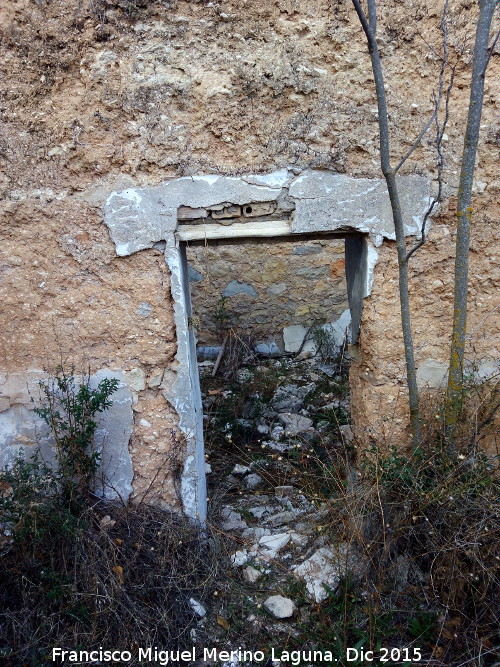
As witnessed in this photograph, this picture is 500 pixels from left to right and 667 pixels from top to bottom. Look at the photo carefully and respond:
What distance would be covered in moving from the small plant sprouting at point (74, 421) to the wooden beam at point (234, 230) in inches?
31.8

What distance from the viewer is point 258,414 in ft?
15.5

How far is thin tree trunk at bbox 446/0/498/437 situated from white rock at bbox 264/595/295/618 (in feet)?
3.55

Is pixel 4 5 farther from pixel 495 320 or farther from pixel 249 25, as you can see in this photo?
pixel 495 320

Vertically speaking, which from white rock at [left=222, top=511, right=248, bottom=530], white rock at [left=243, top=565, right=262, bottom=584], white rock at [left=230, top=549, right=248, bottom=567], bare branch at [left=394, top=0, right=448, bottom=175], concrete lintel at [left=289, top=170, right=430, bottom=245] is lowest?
white rock at [left=243, top=565, right=262, bottom=584]

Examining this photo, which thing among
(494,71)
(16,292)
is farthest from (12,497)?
(494,71)

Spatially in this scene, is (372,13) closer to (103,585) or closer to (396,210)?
(396,210)

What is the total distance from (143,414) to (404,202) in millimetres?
1665

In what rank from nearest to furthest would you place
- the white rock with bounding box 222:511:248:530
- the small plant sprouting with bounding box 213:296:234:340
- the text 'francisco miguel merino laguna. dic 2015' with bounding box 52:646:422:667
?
the text 'francisco miguel merino laguna. dic 2015' with bounding box 52:646:422:667 → the white rock with bounding box 222:511:248:530 → the small plant sprouting with bounding box 213:296:234:340

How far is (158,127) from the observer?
9.05 feet

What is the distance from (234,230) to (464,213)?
1.07 m

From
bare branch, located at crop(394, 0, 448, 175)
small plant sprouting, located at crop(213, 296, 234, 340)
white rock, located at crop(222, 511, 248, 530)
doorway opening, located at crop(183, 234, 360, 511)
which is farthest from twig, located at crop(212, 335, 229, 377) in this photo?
bare branch, located at crop(394, 0, 448, 175)

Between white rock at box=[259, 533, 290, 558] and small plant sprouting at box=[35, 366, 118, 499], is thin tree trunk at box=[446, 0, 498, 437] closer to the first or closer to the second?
white rock at box=[259, 533, 290, 558]

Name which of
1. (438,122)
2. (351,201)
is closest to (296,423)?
(351,201)

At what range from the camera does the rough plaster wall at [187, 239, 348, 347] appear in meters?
6.27
